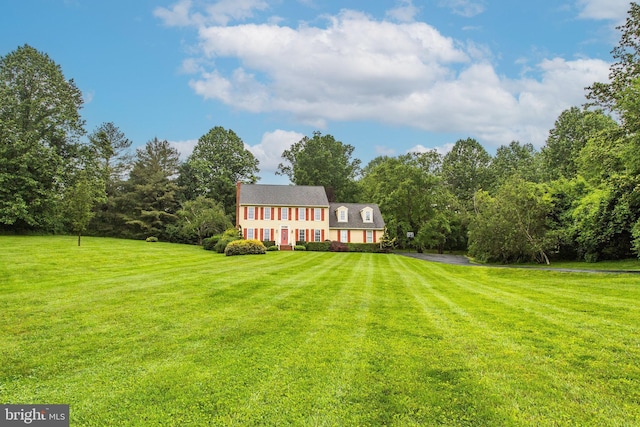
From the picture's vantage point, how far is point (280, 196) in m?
37.5

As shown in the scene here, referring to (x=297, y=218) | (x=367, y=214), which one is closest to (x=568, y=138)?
(x=367, y=214)

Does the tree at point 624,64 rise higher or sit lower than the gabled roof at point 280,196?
higher

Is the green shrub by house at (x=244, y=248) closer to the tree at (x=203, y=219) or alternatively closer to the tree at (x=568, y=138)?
the tree at (x=203, y=219)

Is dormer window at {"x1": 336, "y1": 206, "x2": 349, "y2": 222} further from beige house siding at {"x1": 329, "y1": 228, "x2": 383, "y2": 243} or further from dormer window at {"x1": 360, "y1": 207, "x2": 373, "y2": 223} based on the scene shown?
dormer window at {"x1": 360, "y1": 207, "x2": 373, "y2": 223}

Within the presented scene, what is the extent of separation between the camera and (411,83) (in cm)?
2089

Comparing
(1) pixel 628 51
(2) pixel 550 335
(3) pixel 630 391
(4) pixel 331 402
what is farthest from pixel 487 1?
(4) pixel 331 402

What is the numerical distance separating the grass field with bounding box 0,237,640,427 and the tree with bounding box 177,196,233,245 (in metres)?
25.4

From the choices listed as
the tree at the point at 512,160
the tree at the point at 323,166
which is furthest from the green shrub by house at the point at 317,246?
the tree at the point at 512,160

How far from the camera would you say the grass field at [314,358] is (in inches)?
132

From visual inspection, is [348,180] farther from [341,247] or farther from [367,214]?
[341,247]

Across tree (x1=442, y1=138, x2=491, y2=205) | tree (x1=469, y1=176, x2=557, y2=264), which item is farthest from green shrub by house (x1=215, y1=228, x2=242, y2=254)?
tree (x1=442, y1=138, x2=491, y2=205)

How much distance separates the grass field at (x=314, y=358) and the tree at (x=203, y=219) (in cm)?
2535

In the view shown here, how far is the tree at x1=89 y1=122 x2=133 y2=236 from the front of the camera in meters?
39.5

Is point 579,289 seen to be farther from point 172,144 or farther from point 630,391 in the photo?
point 172,144
